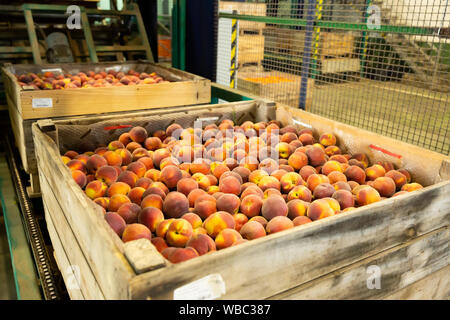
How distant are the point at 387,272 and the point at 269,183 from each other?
2.13ft

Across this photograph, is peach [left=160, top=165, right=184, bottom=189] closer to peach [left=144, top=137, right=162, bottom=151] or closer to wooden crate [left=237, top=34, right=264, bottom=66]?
peach [left=144, top=137, right=162, bottom=151]

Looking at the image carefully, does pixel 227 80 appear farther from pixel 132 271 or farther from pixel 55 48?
pixel 132 271

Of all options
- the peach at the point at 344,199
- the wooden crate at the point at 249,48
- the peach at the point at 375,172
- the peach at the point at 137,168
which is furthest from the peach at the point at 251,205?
the wooden crate at the point at 249,48

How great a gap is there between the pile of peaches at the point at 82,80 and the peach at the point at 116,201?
6.86ft

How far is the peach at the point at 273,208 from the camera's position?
1.57m

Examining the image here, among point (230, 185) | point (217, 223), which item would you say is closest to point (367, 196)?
point (230, 185)

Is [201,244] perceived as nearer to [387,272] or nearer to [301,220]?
[301,220]

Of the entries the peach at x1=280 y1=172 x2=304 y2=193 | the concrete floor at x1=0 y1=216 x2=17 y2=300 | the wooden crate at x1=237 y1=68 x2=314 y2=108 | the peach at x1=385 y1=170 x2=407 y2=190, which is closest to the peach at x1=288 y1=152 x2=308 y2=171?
the peach at x1=280 y1=172 x2=304 y2=193

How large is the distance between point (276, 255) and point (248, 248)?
4.4 inches

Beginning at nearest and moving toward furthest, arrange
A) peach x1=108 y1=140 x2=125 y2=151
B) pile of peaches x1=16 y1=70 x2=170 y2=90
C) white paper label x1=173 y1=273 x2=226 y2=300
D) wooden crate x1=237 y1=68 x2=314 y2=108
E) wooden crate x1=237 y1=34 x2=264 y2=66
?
white paper label x1=173 y1=273 x2=226 y2=300
peach x1=108 y1=140 x2=125 y2=151
pile of peaches x1=16 y1=70 x2=170 y2=90
wooden crate x1=237 y1=34 x2=264 y2=66
wooden crate x1=237 y1=68 x2=314 y2=108

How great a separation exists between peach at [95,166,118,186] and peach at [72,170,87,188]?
0.23 ft

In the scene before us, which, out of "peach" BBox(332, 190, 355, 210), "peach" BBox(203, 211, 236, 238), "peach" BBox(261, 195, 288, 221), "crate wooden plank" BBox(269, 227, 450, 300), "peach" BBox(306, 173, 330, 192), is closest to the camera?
"crate wooden plank" BBox(269, 227, 450, 300)

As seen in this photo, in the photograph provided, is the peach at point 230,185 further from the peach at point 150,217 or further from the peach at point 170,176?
the peach at point 150,217

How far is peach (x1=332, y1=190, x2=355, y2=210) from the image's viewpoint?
1.67 metres
